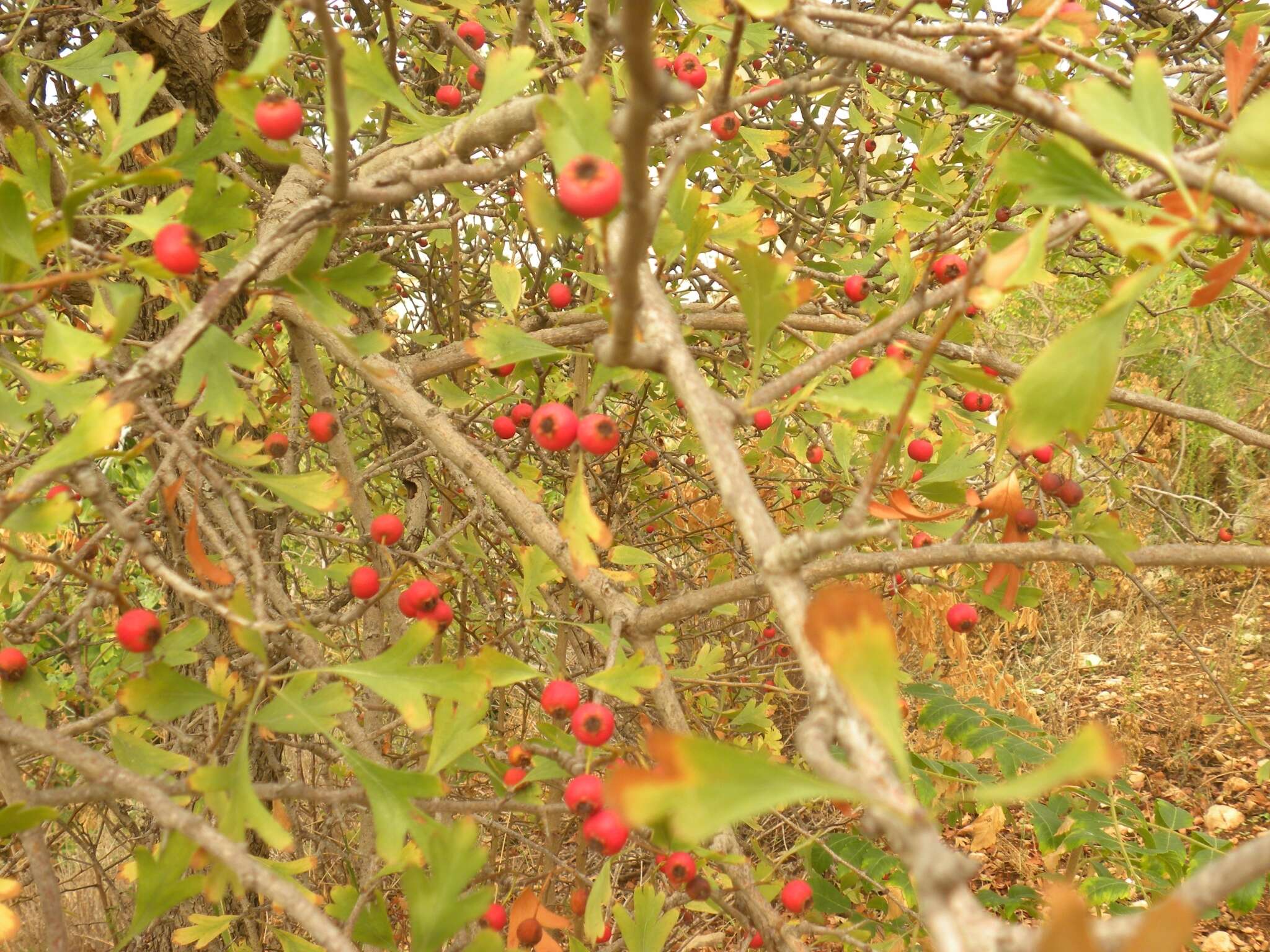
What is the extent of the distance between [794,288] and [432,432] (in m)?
0.86

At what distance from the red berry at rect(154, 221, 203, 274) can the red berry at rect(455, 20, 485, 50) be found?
1.39m

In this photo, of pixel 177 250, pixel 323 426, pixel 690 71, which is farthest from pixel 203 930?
pixel 690 71

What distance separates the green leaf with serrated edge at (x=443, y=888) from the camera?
977mm

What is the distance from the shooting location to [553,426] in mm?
1308

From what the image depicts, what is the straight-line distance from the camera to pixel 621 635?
51.3 inches

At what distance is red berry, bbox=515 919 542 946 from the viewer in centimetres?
134

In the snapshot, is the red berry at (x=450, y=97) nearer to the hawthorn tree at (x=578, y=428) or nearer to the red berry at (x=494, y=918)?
the hawthorn tree at (x=578, y=428)

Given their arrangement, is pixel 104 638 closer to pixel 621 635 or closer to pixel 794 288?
pixel 621 635

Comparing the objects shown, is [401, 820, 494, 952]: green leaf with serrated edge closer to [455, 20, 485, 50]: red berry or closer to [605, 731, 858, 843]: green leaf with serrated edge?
[605, 731, 858, 843]: green leaf with serrated edge

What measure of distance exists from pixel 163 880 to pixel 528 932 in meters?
0.58

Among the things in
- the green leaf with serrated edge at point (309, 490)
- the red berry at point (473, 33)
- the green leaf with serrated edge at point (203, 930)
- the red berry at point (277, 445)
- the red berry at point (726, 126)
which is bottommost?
the green leaf with serrated edge at point (203, 930)

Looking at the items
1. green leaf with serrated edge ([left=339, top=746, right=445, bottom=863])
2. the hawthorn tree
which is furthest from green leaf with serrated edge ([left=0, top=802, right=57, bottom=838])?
green leaf with serrated edge ([left=339, top=746, right=445, bottom=863])

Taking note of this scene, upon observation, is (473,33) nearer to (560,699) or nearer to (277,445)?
(277,445)

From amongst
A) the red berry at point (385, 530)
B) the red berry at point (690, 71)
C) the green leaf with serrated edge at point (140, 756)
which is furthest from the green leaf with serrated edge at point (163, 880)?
the red berry at point (690, 71)
